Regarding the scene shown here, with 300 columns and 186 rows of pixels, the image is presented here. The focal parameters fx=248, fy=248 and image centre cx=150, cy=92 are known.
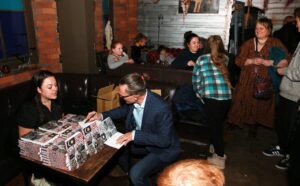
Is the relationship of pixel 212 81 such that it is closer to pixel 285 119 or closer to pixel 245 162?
pixel 285 119

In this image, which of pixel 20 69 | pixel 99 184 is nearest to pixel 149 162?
pixel 99 184

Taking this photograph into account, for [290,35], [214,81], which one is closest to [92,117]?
[214,81]

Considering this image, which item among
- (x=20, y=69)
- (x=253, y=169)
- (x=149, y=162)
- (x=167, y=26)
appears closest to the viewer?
(x=149, y=162)

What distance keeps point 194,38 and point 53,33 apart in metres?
2.63

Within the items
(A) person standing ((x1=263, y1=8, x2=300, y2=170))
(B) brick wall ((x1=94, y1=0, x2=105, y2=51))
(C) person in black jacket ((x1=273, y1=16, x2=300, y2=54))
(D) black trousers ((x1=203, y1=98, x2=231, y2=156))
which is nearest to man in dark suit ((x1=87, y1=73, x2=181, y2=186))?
(D) black trousers ((x1=203, y1=98, x2=231, y2=156))

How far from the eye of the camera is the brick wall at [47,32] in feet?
14.5

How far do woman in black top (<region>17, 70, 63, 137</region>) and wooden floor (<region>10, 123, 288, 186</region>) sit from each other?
1176 millimetres

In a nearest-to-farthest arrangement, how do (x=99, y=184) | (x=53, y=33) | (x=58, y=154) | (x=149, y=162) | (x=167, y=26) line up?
1. (x=58, y=154)
2. (x=149, y=162)
3. (x=99, y=184)
4. (x=53, y=33)
5. (x=167, y=26)

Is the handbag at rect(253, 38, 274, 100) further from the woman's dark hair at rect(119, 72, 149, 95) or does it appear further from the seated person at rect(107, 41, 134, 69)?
the seated person at rect(107, 41, 134, 69)

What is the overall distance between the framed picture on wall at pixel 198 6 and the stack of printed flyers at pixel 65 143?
676 centimetres

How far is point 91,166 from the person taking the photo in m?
2.21

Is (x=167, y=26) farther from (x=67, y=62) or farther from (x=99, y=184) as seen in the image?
(x=99, y=184)

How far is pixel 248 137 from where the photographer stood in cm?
472

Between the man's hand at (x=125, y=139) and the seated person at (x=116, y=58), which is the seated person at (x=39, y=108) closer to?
the man's hand at (x=125, y=139)
